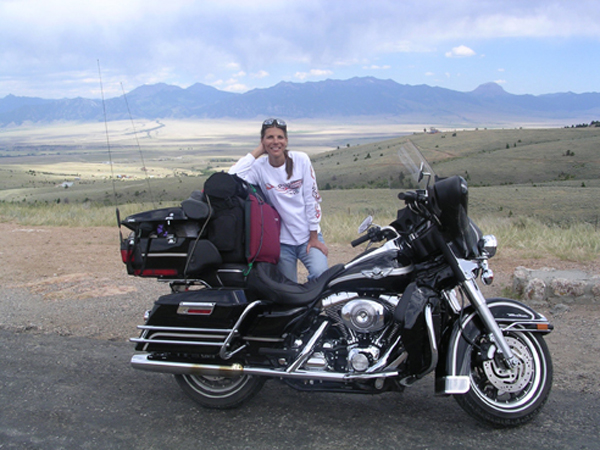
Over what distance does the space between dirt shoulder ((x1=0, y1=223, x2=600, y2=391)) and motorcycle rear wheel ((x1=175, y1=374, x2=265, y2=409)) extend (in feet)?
6.33

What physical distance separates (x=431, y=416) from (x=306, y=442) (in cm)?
92

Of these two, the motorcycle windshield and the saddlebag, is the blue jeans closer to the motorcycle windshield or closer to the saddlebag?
the saddlebag

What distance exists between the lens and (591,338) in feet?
17.4

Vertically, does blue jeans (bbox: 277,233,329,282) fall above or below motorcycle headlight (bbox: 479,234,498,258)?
below

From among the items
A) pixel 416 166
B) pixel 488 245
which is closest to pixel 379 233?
pixel 416 166

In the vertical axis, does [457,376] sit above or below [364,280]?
below

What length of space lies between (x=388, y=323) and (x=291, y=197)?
4.72ft

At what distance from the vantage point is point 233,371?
3.87 m

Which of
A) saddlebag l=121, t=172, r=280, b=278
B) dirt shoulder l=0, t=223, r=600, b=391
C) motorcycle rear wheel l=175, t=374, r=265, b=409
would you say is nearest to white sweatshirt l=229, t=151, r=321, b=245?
saddlebag l=121, t=172, r=280, b=278

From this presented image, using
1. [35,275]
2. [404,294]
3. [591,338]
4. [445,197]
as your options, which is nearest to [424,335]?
[404,294]

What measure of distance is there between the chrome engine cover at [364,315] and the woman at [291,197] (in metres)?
0.93

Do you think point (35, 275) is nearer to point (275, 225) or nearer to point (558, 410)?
point (275, 225)

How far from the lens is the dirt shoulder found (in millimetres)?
5152

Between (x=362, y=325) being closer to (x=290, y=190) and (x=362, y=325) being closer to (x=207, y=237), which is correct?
(x=207, y=237)
